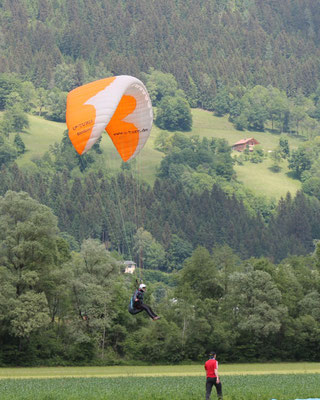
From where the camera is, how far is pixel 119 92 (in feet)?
145

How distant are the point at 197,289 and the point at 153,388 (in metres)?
42.1

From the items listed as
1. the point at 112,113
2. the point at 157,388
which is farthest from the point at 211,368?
the point at 112,113

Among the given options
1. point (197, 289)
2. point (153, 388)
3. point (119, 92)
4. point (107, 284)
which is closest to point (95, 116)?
point (119, 92)

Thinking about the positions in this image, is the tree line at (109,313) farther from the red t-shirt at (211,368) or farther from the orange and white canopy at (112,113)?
the red t-shirt at (211,368)

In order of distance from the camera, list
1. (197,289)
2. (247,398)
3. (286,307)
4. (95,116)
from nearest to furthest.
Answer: (247,398) → (95,116) → (286,307) → (197,289)

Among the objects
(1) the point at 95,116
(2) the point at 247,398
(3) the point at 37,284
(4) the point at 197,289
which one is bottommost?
(4) the point at 197,289

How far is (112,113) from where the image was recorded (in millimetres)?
42750

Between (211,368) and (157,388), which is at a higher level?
(211,368)

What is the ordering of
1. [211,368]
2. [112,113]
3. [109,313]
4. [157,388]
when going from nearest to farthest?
1. [211,368]
2. [112,113]
3. [157,388]
4. [109,313]

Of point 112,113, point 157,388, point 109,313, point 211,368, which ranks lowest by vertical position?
point 109,313

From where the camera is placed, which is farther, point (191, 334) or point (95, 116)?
point (191, 334)

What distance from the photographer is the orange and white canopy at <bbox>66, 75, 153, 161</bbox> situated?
140 feet

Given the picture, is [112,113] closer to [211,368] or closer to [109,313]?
[211,368]

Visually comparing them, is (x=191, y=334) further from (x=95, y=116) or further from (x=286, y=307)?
(x=95, y=116)
